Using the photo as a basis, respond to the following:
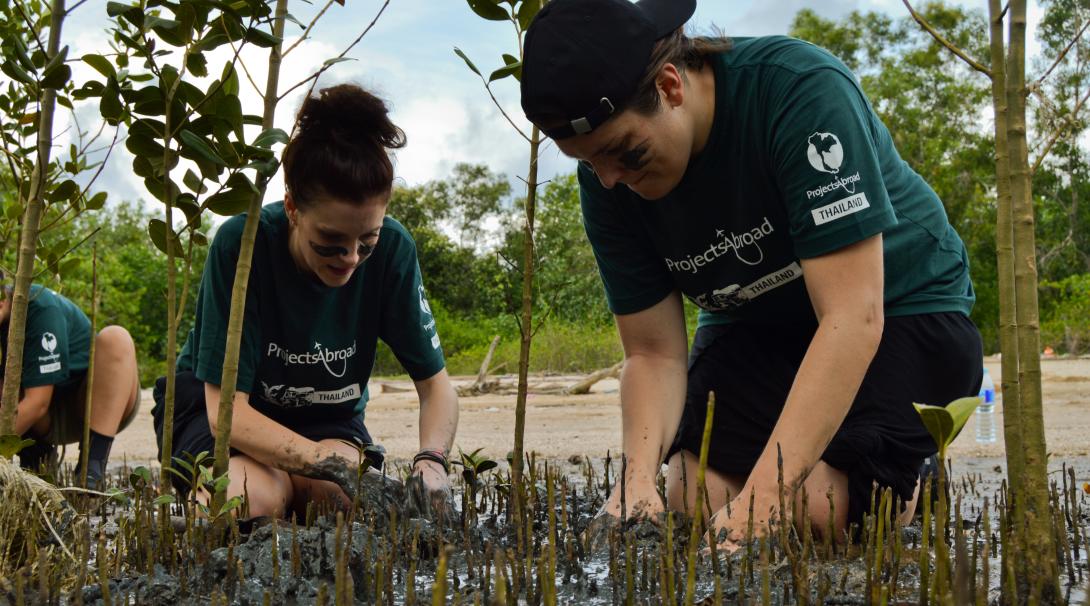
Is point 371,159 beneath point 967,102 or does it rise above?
beneath

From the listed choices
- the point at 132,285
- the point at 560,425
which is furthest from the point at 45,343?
the point at 132,285

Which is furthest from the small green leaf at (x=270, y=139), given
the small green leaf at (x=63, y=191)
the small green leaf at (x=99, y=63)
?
the small green leaf at (x=63, y=191)

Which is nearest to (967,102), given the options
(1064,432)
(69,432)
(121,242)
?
(1064,432)

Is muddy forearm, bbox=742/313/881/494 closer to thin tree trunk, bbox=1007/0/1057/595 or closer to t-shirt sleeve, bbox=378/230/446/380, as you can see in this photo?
thin tree trunk, bbox=1007/0/1057/595

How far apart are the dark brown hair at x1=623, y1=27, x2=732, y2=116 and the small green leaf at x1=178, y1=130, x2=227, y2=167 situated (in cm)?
106

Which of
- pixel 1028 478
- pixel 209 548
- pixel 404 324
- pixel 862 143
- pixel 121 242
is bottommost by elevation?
pixel 209 548

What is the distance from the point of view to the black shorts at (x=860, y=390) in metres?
2.74

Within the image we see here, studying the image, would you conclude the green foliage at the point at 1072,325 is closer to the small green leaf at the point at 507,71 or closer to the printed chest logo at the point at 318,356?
the printed chest logo at the point at 318,356

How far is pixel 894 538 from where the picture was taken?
203 centimetres

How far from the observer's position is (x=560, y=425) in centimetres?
850

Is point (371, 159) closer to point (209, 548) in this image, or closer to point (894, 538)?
point (209, 548)

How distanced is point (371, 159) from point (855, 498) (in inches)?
71.6

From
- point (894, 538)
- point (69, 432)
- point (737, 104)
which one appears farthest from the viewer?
point (69, 432)

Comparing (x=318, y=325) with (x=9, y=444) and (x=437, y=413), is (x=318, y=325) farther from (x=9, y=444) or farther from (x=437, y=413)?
(x=9, y=444)
